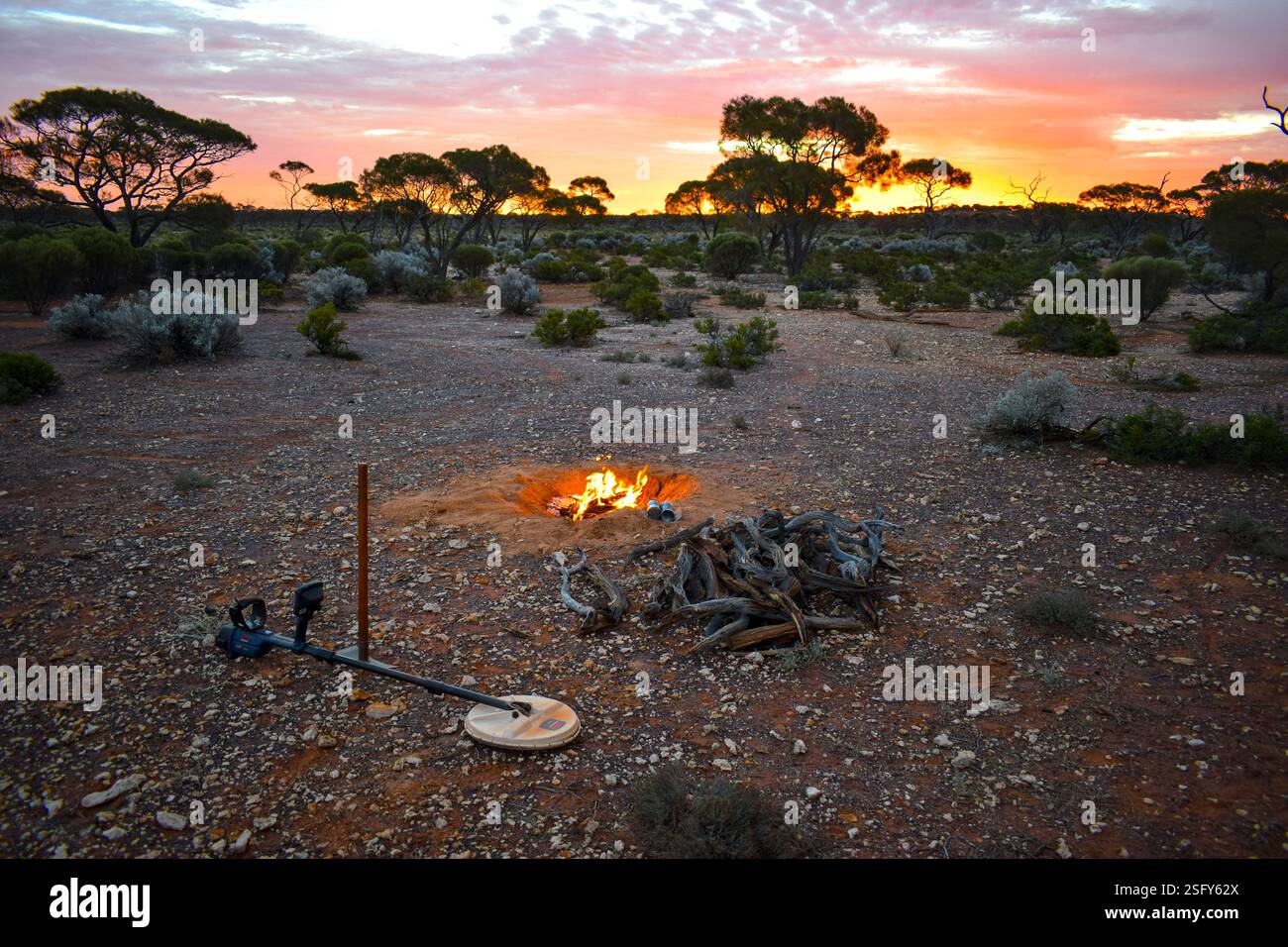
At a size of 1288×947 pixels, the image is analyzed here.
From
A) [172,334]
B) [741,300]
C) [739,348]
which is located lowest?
[739,348]

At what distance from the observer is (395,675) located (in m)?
4.45

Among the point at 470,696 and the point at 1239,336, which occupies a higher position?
the point at 1239,336

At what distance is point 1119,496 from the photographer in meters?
7.38

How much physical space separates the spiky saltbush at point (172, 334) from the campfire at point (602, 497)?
29.8 ft

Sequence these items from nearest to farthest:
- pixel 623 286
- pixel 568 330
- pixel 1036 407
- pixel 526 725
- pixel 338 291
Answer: pixel 526 725 → pixel 1036 407 → pixel 568 330 → pixel 338 291 → pixel 623 286

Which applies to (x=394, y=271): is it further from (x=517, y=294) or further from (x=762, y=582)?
(x=762, y=582)

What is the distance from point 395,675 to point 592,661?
1253 millimetres

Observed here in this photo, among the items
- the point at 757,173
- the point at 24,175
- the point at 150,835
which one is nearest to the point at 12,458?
the point at 150,835

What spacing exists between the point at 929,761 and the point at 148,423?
32.4 feet

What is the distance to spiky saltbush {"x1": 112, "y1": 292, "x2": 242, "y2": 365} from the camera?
12.9 meters

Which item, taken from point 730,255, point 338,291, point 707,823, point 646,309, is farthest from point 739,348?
point 730,255

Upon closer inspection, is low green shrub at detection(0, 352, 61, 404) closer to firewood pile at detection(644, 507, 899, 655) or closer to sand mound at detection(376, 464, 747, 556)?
sand mound at detection(376, 464, 747, 556)

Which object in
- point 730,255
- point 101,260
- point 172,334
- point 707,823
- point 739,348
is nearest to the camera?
point 707,823

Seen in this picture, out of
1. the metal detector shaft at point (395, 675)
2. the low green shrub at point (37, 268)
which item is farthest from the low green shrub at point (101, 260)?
the metal detector shaft at point (395, 675)
